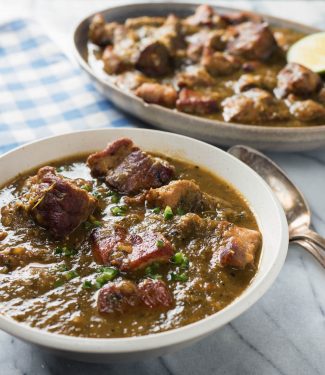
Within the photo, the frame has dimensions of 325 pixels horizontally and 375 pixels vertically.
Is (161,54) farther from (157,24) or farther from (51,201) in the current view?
(51,201)

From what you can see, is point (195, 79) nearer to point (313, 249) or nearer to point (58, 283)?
point (313, 249)

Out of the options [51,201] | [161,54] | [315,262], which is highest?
[51,201]

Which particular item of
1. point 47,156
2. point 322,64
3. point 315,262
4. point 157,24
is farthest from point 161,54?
point 315,262

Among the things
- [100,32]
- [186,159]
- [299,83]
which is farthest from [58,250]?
[100,32]

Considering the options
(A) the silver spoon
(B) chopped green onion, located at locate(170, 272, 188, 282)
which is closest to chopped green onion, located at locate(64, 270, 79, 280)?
(B) chopped green onion, located at locate(170, 272, 188, 282)

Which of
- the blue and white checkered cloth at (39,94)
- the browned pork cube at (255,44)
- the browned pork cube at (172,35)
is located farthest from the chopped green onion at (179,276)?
the browned pork cube at (255,44)

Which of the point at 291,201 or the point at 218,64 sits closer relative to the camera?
the point at 291,201

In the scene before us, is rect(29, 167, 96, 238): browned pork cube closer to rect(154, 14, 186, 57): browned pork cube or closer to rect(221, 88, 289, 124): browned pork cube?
rect(221, 88, 289, 124): browned pork cube
